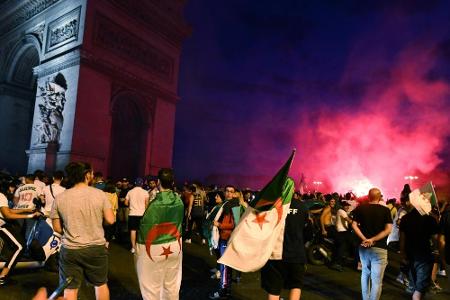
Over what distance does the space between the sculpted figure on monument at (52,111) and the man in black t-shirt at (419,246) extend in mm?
17740

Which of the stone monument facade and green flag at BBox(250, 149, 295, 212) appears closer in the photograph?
green flag at BBox(250, 149, 295, 212)

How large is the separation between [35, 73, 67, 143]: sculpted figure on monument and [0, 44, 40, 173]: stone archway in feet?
17.9

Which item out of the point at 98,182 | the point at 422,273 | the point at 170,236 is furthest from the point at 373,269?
the point at 98,182

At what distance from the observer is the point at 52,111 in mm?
19531

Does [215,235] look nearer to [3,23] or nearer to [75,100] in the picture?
[75,100]

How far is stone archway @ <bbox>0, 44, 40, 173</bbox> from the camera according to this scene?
2386 centimetres

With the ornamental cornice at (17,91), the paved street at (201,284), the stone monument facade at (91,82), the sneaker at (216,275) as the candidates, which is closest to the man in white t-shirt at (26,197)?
the paved street at (201,284)

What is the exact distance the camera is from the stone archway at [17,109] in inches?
939

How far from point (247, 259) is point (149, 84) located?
20.1 m

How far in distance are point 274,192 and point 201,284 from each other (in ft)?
11.0

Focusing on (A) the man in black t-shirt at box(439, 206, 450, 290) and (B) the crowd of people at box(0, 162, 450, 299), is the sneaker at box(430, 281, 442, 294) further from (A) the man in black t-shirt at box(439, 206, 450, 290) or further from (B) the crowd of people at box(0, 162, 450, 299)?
(A) the man in black t-shirt at box(439, 206, 450, 290)

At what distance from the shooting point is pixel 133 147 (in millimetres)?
23266

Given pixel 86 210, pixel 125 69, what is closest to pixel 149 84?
pixel 125 69

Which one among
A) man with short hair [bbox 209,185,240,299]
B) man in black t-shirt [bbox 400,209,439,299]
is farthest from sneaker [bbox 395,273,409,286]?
man with short hair [bbox 209,185,240,299]
